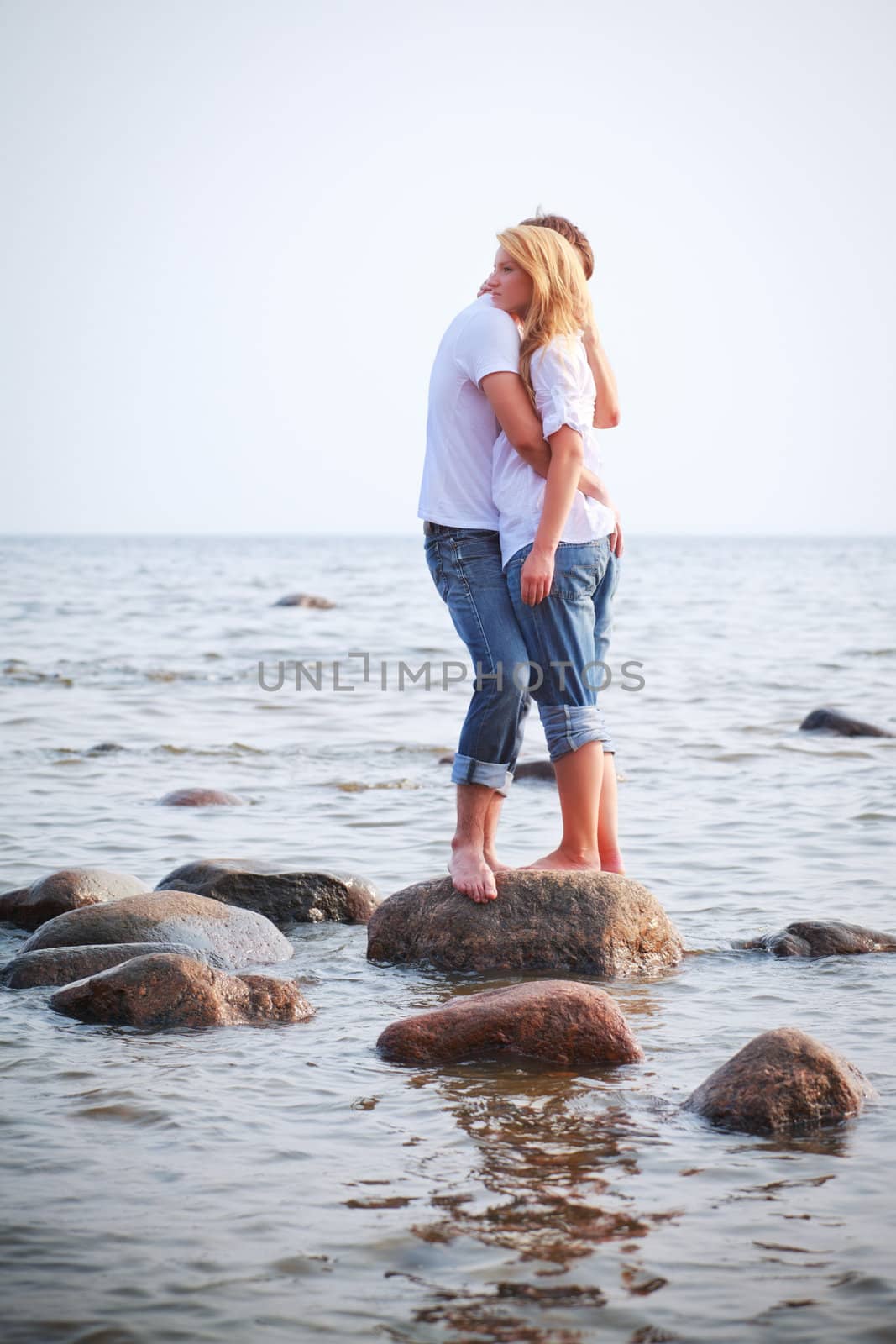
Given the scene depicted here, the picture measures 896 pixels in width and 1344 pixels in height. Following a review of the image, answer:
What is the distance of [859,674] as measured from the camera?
16.8 metres

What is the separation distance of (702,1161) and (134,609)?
2689 centimetres

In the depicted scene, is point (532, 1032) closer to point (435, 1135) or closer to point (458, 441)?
point (435, 1135)

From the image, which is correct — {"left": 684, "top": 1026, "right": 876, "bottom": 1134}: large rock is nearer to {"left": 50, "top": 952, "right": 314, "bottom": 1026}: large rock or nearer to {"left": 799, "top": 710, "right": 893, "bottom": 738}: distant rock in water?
{"left": 50, "top": 952, "right": 314, "bottom": 1026}: large rock

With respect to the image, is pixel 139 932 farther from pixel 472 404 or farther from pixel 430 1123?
pixel 472 404

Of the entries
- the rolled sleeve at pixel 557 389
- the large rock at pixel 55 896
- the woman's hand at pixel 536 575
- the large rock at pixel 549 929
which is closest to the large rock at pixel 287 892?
the large rock at pixel 55 896

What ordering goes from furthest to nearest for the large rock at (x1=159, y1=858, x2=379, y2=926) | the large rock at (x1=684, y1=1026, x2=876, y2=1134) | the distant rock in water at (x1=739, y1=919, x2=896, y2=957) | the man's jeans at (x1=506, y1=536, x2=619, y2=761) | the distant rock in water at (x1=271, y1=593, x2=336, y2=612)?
the distant rock in water at (x1=271, y1=593, x2=336, y2=612)
the large rock at (x1=159, y1=858, x2=379, y2=926)
the distant rock in water at (x1=739, y1=919, x2=896, y2=957)
the man's jeans at (x1=506, y1=536, x2=619, y2=761)
the large rock at (x1=684, y1=1026, x2=876, y2=1134)

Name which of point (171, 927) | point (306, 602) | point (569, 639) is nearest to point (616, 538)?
point (569, 639)

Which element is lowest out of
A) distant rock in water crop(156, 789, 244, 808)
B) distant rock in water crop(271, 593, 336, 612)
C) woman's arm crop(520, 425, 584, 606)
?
distant rock in water crop(156, 789, 244, 808)

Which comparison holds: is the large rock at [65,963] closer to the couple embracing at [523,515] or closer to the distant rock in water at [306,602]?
the couple embracing at [523,515]

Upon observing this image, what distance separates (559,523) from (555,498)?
3.3 inches

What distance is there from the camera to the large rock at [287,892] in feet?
19.3

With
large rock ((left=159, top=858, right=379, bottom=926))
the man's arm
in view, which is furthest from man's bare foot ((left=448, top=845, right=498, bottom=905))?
the man's arm

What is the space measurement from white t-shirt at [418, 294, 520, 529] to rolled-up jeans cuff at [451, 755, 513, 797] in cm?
83

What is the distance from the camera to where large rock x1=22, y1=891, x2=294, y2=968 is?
16.7ft
